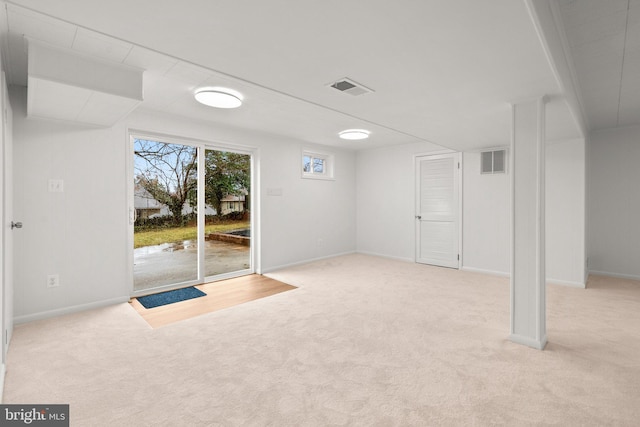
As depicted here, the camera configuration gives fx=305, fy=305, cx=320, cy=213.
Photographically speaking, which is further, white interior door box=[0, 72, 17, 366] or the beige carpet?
white interior door box=[0, 72, 17, 366]

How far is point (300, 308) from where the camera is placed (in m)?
3.55

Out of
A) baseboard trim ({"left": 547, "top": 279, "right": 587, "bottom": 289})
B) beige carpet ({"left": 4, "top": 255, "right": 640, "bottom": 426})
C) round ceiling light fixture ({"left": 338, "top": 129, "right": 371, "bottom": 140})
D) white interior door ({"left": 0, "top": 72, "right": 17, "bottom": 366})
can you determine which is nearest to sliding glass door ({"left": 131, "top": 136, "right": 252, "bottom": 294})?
beige carpet ({"left": 4, "top": 255, "right": 640, "bottom": 426})

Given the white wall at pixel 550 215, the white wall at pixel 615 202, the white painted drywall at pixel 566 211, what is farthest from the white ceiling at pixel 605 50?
the white wall at pixel 615 202

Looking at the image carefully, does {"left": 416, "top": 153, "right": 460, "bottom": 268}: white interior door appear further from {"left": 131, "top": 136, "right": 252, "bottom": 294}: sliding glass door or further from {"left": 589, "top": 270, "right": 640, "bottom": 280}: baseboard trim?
{"left": 131, "top": 136, "right": 252, "bottom": 294}: sliding glass door

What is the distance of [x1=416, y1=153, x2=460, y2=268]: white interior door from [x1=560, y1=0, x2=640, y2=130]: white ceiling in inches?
82.8

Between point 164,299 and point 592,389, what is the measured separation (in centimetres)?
421

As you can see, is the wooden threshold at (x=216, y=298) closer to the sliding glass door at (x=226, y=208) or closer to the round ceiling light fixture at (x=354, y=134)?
the sliding glass door at (x=226, y=208)

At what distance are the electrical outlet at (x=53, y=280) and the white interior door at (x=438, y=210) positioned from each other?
552 centimetres

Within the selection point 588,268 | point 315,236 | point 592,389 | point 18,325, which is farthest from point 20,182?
point 588,268

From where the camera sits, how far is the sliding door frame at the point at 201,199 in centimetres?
387

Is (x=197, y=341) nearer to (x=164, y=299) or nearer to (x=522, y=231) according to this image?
(x=164, y=299)

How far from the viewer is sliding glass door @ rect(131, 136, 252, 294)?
4.15 metres

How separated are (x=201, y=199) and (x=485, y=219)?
4.67 metres
